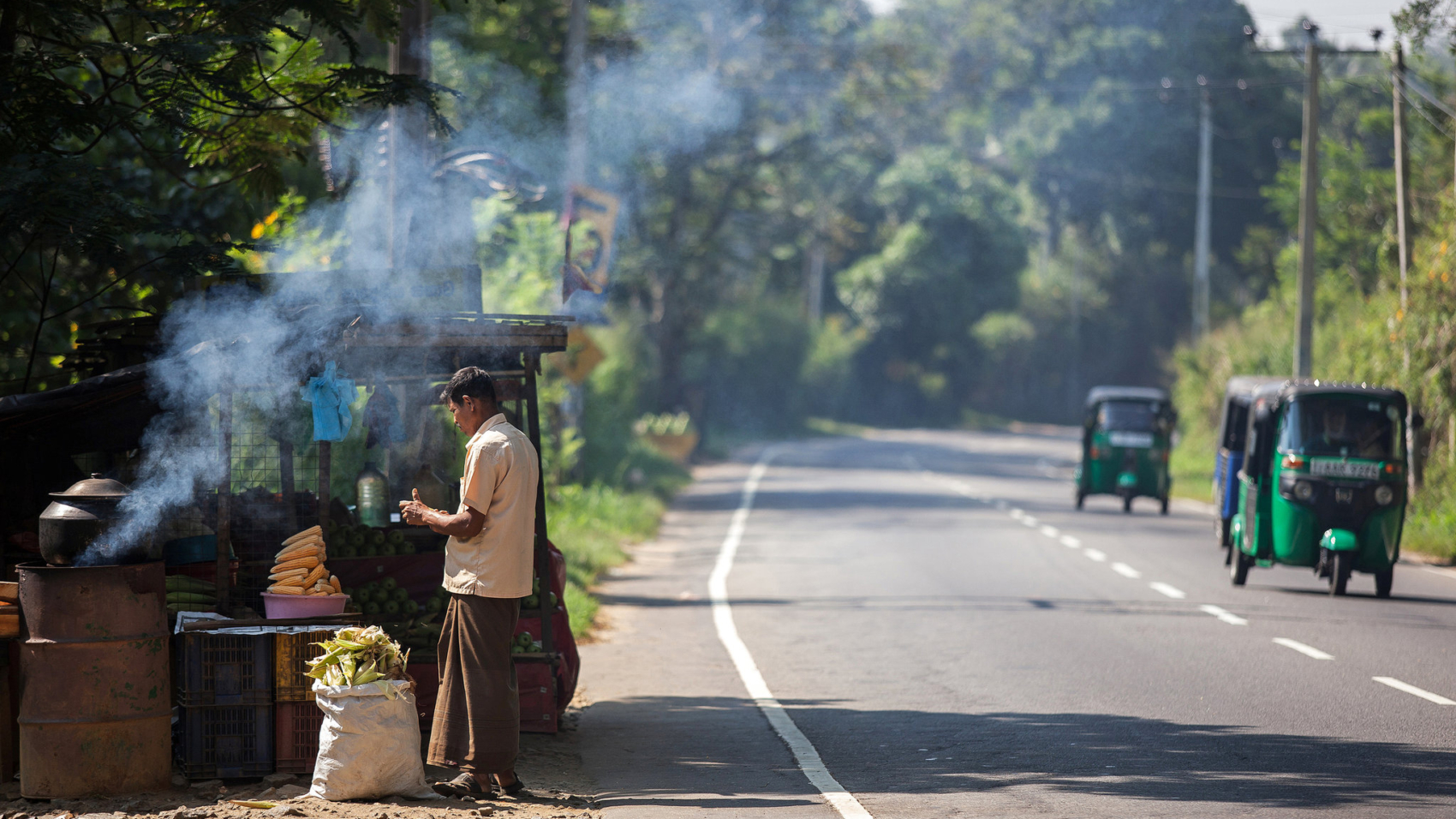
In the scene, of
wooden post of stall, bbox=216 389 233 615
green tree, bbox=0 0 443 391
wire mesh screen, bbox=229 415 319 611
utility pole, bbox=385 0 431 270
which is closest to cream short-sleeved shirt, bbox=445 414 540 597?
wooden post of stall, bbox=216 389 233 615

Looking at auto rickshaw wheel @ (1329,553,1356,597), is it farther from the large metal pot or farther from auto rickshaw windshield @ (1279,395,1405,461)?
the large metal pot

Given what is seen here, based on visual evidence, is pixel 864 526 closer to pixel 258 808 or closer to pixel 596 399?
pixel 596 399

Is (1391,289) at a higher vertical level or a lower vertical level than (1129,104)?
lower

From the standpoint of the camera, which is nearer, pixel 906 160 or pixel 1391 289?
pixel 1391 289

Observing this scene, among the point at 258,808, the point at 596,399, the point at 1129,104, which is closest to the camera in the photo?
the point at 258,808

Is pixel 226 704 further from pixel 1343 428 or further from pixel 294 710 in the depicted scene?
pixel 1343 428

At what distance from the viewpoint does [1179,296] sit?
253 feet

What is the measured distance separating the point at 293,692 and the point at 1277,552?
1063cm

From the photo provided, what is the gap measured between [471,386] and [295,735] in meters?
1.78

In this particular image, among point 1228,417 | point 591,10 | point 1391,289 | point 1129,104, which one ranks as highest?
point 1129,104

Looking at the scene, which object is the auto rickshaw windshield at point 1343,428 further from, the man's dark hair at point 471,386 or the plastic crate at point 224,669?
the plastic crate at point 224,669

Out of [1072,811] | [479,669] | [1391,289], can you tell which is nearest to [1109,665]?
[1072,811]

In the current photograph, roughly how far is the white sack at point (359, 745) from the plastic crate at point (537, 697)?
1.59 m

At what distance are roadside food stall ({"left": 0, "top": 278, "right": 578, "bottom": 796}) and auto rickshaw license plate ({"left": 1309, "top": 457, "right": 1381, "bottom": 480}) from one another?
8.58 metres
